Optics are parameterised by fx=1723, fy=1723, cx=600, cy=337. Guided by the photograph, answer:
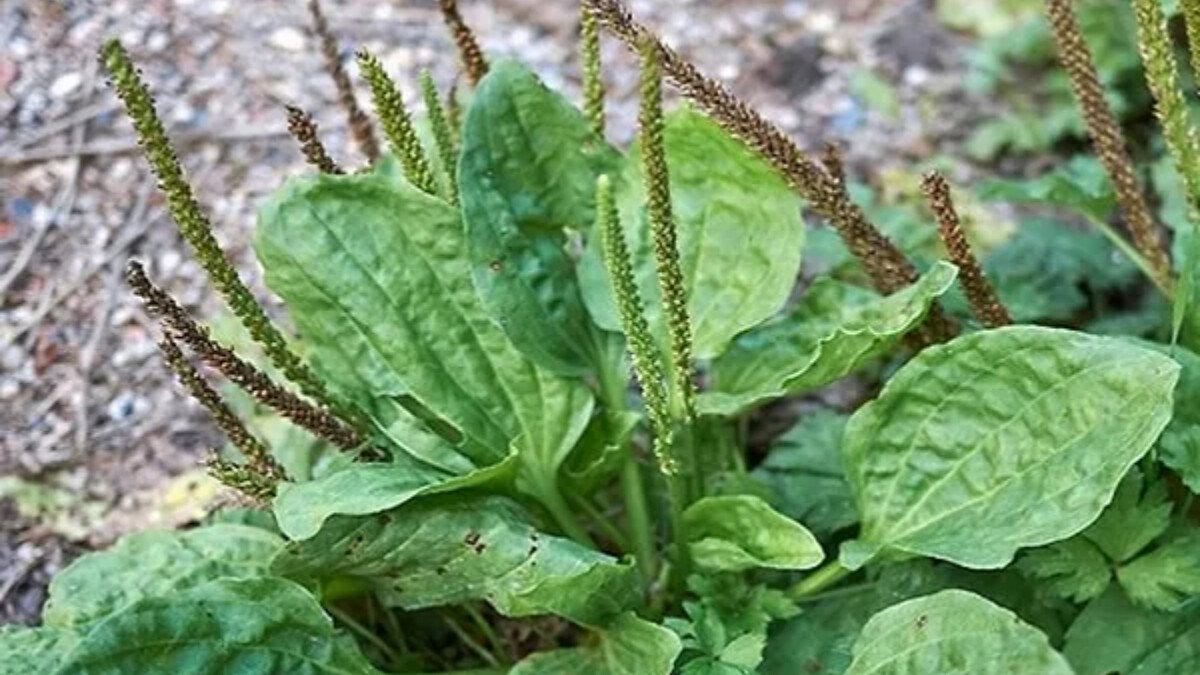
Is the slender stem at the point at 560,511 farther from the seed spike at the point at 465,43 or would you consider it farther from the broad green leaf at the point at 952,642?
the seed spike at the point at 465,43

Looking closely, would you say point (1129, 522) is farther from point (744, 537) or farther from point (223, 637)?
point (223, 637)

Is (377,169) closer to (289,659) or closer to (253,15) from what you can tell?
(289,659)

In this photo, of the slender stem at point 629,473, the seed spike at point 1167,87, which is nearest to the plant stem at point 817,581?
the slender stem at point 629,473

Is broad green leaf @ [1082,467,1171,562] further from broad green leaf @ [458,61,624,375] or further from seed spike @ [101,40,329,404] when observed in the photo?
seed spike @ [101,40,329,404]

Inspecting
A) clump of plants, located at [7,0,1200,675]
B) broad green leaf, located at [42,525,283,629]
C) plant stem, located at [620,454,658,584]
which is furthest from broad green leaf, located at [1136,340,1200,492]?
broad green leaf, located at [42,525,283,629]

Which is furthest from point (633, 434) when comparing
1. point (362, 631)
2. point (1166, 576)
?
point (1166, 576)

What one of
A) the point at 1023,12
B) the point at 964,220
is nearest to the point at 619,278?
the point at 964,220

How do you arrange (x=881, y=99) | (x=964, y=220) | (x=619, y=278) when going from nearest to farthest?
(x=619, y=278)
(x=964, y=220)
(x=881, y=99)
